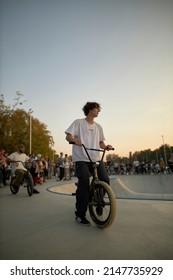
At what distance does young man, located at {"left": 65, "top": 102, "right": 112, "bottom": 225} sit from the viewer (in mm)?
3268

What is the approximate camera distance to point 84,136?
11.8 ft

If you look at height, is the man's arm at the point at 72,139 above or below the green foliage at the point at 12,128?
below

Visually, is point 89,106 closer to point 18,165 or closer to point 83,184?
point 83,184

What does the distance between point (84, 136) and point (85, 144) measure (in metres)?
0.14

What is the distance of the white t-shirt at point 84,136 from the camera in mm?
3473

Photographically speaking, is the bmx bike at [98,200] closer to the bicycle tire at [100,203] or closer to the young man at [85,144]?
the bicycle tire at [100,203]

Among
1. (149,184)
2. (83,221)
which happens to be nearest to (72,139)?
(83,221)

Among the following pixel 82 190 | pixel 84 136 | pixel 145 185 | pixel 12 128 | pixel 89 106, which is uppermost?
pixel 12 128

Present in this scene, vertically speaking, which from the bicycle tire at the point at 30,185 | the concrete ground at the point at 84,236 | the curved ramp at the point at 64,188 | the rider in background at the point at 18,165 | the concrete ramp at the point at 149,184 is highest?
the rider in background at the point at 18,165

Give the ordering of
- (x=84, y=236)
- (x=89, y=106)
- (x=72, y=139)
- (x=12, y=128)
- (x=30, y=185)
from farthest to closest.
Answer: (x=12, y=128), (x=30, y=185), (x=89, y=106), (x=72, y=139), (x=84, y=236)

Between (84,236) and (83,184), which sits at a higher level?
(83,184)

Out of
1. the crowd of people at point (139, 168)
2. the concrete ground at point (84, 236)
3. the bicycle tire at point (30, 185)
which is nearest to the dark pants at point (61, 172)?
the bicycle tire at point (30, 185)

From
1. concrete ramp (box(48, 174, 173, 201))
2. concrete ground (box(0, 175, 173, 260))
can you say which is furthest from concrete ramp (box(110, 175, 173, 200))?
concrete ground (box(0, 175, 173, 260))
